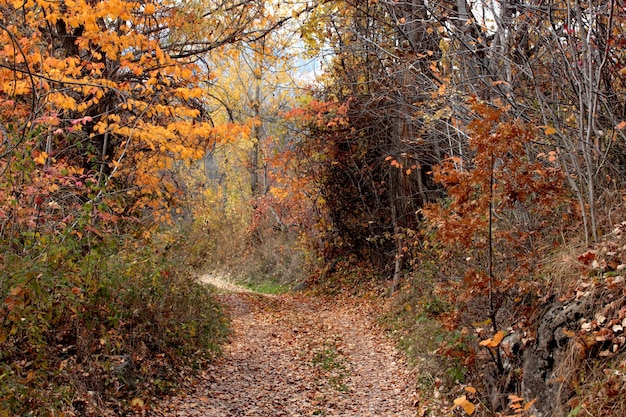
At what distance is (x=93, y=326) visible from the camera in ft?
19.1

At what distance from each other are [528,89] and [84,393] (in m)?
5.52

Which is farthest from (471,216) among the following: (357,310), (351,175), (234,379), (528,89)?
(351,175)

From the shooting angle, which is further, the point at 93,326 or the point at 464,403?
the point at 93,326

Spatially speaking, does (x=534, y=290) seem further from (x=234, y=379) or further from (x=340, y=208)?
(x=340, y=208)

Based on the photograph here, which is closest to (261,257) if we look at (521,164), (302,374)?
(302,374)

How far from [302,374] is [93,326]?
2937mm

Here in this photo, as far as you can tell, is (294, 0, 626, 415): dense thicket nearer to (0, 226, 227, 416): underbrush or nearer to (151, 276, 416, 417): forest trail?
(151, 276, 416, 417): forest trail

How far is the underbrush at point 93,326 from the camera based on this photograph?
4.35m

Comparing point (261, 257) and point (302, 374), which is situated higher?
point (261, 257)

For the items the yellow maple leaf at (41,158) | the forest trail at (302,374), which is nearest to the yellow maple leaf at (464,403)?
the forest trail at (302,374)

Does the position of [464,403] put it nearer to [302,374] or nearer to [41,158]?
[302,374]

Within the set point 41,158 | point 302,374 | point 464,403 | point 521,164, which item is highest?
point 41,158

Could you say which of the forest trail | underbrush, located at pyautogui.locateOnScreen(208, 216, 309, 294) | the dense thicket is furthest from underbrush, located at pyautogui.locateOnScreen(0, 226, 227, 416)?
underbrush, located at pyautogui.locateOnScreen(208, 216, 309, 294)

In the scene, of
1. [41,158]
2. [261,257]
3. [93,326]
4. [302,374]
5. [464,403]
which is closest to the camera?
[464,403]
